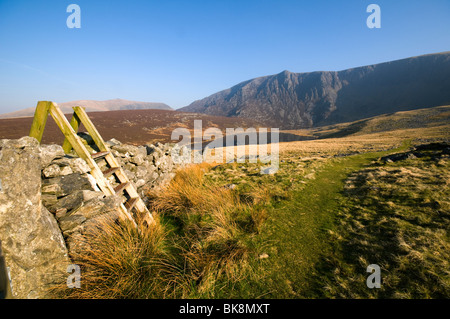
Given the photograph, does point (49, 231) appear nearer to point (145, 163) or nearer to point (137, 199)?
point (137, 199)

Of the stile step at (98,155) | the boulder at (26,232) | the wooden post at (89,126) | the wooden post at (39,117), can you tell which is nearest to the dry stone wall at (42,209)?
the boulder at (26,232)

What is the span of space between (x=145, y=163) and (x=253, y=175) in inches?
201

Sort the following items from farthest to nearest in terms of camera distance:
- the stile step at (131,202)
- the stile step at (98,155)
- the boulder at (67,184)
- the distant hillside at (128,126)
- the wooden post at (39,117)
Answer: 1. the distant hillside at (128,126)
2. the stile step at (131,202)
3. the stile step at (98,155)
4. the wooden post at (39,117)
5. the boulder at (67,184)

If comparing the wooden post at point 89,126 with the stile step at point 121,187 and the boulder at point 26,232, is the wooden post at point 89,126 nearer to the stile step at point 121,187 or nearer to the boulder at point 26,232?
the stile step at point 121,187

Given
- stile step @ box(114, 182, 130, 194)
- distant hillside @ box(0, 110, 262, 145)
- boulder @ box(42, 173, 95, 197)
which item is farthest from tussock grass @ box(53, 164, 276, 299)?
distant hillside @ box(0, 110, 262, 145)

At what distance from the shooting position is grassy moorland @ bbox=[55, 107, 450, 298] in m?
2.53

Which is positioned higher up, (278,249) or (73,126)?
(73,126)

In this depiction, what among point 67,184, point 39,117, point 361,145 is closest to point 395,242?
point 67,184

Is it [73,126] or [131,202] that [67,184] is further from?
Result: [73,126]

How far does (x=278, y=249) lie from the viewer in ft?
11.4

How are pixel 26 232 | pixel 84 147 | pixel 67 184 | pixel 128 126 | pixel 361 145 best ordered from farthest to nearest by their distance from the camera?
pixel 128 126, pixel 361 145, pixel 84 147, pixel 67 184, pixel 26 232

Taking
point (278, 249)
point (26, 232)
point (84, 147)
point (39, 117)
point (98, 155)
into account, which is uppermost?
point (39, 117)

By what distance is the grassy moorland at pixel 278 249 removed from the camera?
253 centimetres
